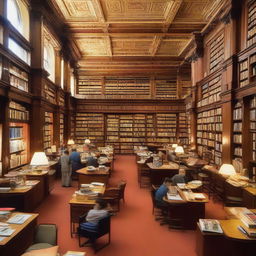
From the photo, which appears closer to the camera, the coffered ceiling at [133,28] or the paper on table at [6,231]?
the paper on table at [6,231]

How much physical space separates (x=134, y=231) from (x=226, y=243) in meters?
1.80

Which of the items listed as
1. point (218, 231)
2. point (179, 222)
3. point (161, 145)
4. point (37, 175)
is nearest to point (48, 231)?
point (218, 231)

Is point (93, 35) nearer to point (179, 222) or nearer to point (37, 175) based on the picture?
point (37, 175)

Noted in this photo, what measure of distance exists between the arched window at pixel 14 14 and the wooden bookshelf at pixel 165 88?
10116mm

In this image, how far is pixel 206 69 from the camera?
34.9ft

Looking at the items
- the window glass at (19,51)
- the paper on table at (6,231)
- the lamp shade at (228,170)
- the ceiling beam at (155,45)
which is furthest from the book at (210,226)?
the ceiling beam at (155,45)

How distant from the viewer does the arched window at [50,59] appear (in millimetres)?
10306

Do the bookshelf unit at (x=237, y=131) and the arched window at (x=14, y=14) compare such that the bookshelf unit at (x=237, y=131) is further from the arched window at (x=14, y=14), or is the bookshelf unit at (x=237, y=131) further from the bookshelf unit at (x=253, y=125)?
the arched window at (x=14, y=14)

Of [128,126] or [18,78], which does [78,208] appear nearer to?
[18,78]

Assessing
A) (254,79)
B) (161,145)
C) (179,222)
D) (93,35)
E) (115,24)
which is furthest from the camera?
(161,145)

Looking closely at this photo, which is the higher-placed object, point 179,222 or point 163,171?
point 163,171

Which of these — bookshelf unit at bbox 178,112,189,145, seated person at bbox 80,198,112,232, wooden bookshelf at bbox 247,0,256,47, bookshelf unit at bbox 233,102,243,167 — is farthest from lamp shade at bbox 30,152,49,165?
bookshelf unit at bbox 178,112,189,145

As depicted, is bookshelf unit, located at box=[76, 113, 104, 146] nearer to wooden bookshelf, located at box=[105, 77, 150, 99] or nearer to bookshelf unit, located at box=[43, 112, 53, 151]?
wooden bookshelf, located at box=[105, 77, 150, 99]

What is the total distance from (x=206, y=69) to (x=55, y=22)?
695cm
